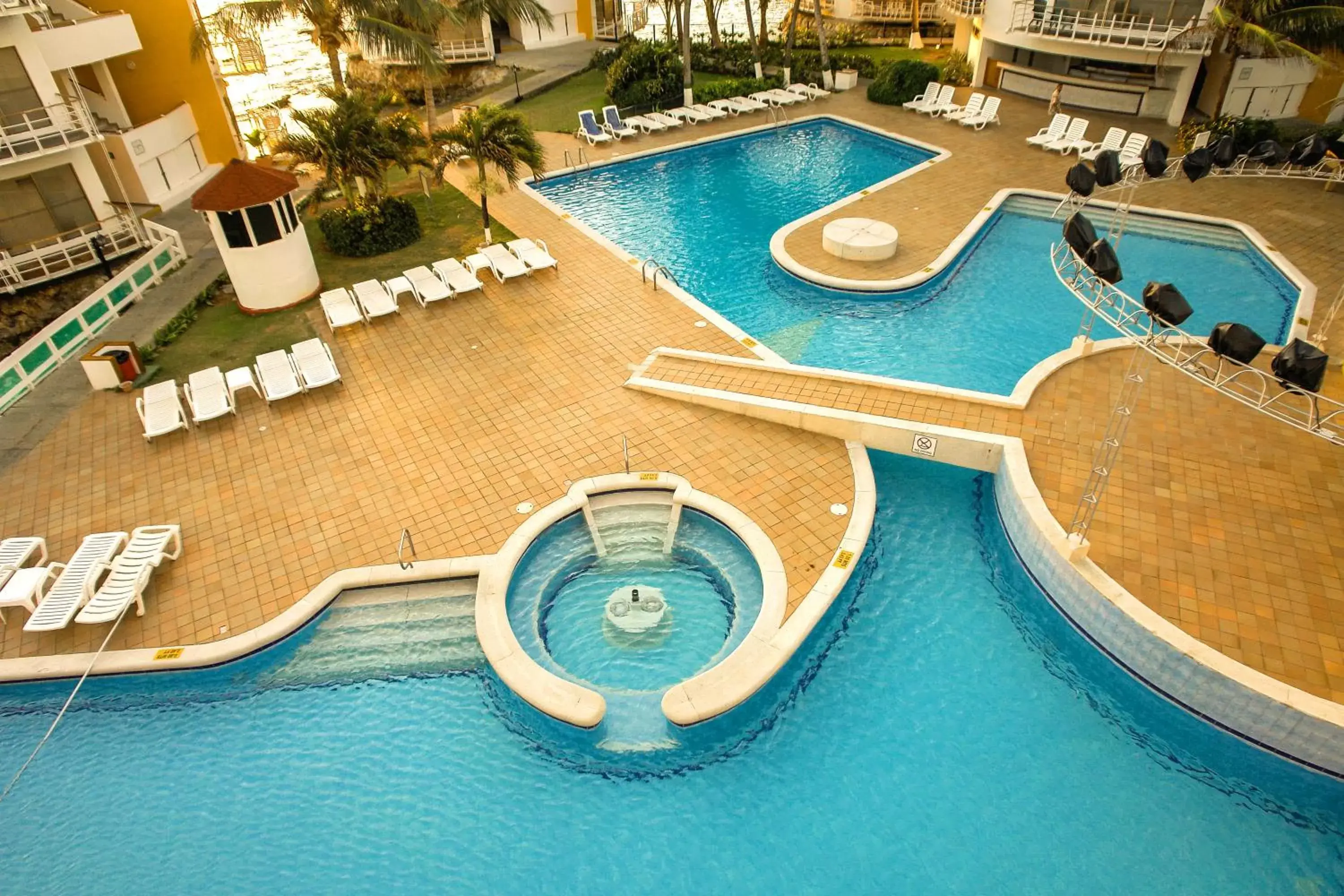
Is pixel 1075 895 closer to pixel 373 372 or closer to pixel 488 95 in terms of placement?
pixel 373 372

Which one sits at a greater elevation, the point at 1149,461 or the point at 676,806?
the point at 1149,461

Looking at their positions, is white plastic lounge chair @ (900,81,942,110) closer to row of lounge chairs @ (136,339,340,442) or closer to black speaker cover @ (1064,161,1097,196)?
black speaker cover @ (1064,161,1097,196)

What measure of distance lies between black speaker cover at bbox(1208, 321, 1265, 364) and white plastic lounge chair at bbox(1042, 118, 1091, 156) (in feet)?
60.5

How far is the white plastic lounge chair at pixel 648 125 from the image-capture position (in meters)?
26.5

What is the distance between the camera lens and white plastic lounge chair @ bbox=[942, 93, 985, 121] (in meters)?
26.1

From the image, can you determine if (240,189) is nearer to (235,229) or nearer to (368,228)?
(235,229)

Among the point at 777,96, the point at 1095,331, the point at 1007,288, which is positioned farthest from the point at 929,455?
the point at 777,96

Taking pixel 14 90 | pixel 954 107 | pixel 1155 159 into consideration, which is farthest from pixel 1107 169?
pixel 14 90

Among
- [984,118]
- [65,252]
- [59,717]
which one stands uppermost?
[984,118]

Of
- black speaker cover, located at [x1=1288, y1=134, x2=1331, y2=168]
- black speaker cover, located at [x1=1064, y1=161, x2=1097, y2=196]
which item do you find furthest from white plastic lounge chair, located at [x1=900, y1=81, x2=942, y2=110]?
black speaker cover, located at [x1=1064, y1=161, x2=1097, y2=196]

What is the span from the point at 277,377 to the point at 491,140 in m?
7.65

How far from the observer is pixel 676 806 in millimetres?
8148

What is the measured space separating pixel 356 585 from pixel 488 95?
26936 mm

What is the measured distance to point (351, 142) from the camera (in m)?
17.5
